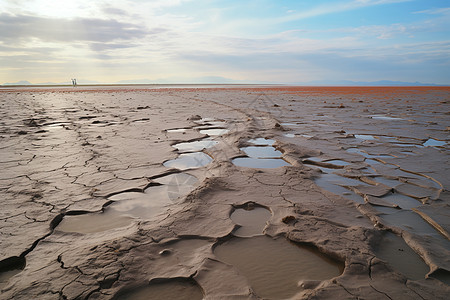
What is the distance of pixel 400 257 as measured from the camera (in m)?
1.62

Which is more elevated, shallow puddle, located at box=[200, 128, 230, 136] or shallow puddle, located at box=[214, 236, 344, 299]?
shallow puddle, located at box=[200, 128, 230, 136]

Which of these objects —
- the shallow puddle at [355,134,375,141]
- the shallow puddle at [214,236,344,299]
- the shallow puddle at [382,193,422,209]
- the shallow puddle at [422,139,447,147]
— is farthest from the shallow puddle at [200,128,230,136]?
the shallow puddle at [214,236,344,299]

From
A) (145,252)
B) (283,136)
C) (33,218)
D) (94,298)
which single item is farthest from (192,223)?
(283,136)

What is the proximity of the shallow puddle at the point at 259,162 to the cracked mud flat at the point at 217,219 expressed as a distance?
1.6 inches

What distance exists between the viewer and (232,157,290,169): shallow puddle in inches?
133

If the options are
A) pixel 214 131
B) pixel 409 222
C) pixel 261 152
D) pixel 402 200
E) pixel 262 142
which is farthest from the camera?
pixel 214 131

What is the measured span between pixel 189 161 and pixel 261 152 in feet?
3.86

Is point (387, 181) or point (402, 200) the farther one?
point (387, 181)

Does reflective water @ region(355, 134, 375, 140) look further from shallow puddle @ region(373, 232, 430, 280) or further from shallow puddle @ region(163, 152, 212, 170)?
shallow puddle @ region(373, 232, 430, 280)

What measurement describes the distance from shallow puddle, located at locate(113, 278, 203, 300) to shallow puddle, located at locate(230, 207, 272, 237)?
1.88 feet

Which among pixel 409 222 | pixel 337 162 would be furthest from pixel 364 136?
pixel 409 222

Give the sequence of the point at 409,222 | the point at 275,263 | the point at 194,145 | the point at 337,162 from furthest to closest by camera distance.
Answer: the point at 194,145 → the point at 337,162 → the point at 409,222 → the point at 275,263

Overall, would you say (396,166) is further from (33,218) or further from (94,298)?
(33,218)

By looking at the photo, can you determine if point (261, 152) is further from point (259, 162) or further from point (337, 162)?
point (337, 162)
